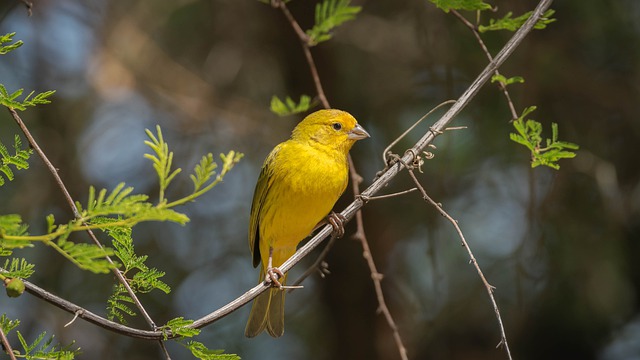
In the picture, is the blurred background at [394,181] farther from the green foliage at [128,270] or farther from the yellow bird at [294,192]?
the green foliage at [128,270]

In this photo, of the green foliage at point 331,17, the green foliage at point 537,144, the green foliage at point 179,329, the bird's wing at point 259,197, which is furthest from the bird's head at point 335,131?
the green foliage at point 179,329

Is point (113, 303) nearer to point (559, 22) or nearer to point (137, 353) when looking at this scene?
point (137, 353)

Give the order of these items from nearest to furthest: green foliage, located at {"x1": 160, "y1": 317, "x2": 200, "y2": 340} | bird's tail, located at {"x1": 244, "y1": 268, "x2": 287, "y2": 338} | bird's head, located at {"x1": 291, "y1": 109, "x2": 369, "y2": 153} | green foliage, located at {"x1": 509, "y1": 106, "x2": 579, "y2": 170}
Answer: green foliage, located at {"x1": 160, "y1": 317, "x2": 200, "y2": 340}
green foliage, located at {"x1": 509, "y1": 106, "x2": 579, "y2": 170}
bird's tail, located at {"x1": 244, "y1": 268, "x2": 287, "y2": 338}
bird's head, located at {"x1": 291, "y1": 109, "x2": 369, "y2": 153}

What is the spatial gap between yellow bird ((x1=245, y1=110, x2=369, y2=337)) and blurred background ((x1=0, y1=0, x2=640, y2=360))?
3.46 feet

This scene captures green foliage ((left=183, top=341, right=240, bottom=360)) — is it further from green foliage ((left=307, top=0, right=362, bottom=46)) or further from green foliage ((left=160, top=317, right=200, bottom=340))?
green foliage ((left=307, top=0, right=362, bottom=46))

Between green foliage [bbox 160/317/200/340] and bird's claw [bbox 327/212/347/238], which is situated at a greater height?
green foliage [bbox 160/317/200/340]

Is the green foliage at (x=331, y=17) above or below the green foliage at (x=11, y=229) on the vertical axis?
above

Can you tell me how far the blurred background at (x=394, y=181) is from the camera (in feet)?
16.4

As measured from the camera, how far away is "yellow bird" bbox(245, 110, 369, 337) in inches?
148

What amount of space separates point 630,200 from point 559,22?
1.20 metres

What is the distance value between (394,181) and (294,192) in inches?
69.1

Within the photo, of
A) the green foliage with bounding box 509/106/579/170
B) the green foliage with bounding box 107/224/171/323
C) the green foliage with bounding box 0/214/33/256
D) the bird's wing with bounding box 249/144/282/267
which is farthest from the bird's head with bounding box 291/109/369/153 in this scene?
the green foliage with bounding box 0/214/33/256

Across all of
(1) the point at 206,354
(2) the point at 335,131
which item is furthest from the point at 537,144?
(2) the point at 335,131

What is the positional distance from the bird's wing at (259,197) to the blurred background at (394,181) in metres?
1.14
